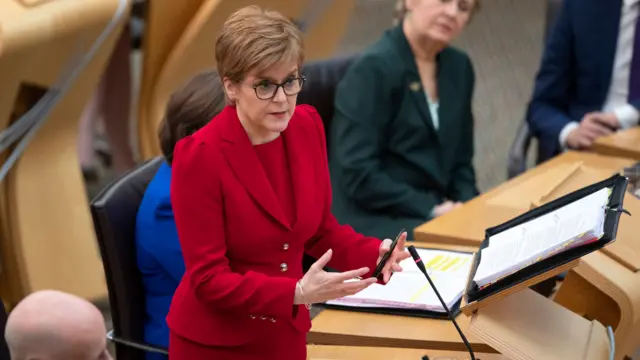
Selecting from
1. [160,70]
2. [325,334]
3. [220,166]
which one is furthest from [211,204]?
[160,70]

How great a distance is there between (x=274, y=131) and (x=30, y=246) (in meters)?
1.88

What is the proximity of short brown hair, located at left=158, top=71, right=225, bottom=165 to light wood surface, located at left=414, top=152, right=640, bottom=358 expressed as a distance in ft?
1.92

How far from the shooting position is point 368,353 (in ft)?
5.32

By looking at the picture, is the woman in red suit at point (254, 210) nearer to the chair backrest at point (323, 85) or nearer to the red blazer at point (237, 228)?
the red blazer at point (237, 228)

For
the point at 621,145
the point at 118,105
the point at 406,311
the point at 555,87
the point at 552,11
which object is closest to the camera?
the point at 406,311

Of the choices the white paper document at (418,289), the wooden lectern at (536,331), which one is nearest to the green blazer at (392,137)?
the white paper document at (418,289)

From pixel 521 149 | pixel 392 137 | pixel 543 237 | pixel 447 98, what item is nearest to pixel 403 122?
pixel 392 137

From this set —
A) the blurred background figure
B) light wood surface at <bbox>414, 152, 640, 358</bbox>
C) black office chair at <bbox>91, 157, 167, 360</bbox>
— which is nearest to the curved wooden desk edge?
light wood surface at <bbox>414, 152, 640, 358</bbox>

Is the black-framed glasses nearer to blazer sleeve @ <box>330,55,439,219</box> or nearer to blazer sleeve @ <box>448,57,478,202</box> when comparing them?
blazer sleeve @ <box>330,55,439,219</box>

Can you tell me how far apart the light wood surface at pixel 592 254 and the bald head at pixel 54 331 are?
0.87 metres

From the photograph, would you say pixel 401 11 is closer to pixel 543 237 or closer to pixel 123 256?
pixel 123 256

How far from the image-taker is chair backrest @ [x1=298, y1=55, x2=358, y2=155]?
2.57 meters

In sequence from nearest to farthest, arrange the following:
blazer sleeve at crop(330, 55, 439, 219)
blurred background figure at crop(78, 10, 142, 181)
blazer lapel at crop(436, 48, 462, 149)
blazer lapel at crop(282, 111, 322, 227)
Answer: blazer lapel at crop(282, 111, 322, 227)
blazer sleeve at crop(330, 55, 439, 219)
blazer lapel at crop(436, 48, 462, 149)
blurred background figure at crop(78, 10, 142, 181)

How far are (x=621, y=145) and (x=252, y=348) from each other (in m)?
1.69
